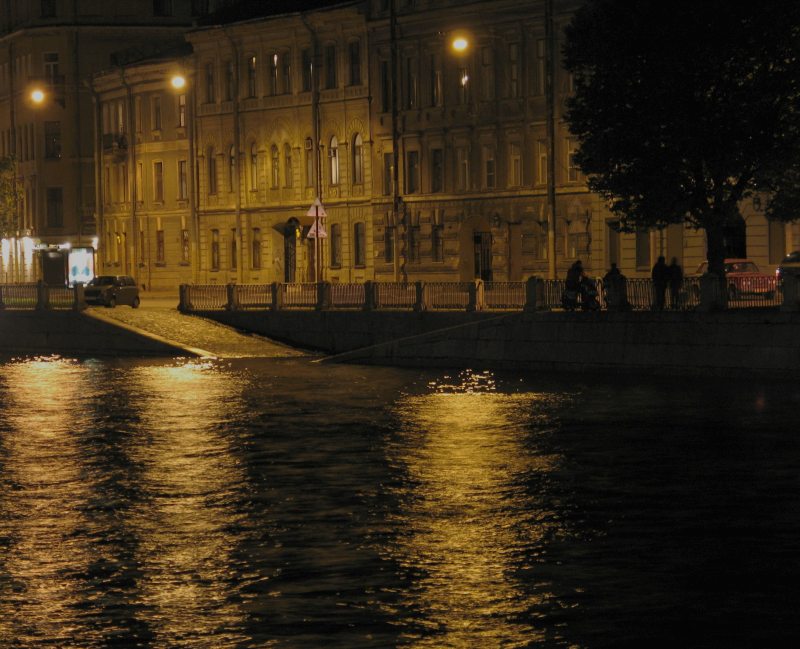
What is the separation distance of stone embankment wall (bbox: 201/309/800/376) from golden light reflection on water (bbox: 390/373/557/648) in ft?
19.8

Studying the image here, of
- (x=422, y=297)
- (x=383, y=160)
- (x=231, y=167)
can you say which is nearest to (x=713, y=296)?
(x=422, y=297)

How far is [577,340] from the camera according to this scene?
141 ft

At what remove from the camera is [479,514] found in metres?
21.1

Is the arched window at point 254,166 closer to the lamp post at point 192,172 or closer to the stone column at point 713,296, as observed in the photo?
the lamp post at point 192,172

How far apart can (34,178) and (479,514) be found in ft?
274

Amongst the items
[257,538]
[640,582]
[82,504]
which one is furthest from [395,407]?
[640,582]

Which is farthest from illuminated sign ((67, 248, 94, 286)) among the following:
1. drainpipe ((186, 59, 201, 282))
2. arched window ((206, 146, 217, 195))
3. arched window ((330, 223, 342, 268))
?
arched window ((330, 223, 342, 268))

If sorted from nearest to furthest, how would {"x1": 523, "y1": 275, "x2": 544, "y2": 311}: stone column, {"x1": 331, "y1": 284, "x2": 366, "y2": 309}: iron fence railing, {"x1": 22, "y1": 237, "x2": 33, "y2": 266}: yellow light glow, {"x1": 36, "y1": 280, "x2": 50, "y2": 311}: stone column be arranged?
1. {"x1": 523, "y1": 275, "x2": 544, "y2": 311}: stone column
2. {"x1": 331, "y1": 284, "x2": 366, "y2": 309}: iron fence railing
3. {"x1": 36, "y1": 280, "x2": 50, "y2": 311}: stone column
4. {"x1": 22, "y1": 237, "x2": 33, "y2": 266}: yellow light glow

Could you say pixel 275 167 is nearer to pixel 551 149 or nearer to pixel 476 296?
pixel 551 149

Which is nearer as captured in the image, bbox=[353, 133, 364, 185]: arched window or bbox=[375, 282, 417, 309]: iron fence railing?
bbox=[375, 282, 417, 309]: iron fence railing

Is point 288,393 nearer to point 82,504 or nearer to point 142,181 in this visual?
point 82,504

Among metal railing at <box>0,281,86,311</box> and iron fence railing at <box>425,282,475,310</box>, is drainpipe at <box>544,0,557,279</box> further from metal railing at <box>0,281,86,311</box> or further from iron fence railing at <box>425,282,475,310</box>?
metal railing at <box>0,281,86,311</box>

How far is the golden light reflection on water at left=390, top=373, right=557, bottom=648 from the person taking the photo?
51.1ft

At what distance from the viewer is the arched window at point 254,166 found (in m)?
82.4
